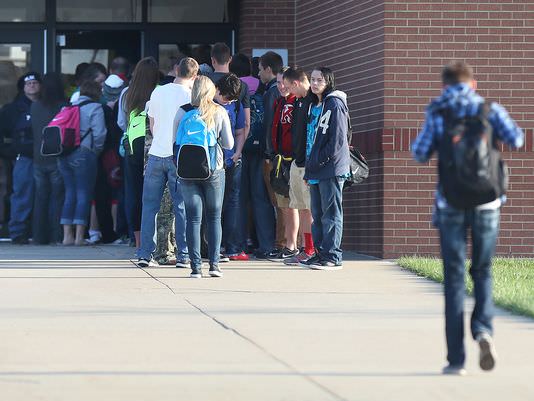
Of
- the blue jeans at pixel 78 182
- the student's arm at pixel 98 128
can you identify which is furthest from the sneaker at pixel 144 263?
the student's arm at pixel 98 128

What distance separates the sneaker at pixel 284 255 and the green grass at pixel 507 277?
1.08m

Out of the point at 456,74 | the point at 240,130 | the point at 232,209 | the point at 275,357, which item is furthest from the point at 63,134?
the point at 456,74

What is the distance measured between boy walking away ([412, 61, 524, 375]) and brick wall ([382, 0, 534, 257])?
654 centimetres

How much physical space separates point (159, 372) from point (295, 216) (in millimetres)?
6571

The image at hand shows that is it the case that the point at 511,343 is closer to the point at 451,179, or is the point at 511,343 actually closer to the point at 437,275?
the point at 451,179

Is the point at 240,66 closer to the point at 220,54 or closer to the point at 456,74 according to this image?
the point at 220,54

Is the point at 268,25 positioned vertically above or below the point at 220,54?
above

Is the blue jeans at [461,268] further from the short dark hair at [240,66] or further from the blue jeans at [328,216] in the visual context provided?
the short dark hair at [240,66]

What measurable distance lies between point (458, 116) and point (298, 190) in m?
6.17

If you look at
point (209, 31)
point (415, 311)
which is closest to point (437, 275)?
point (415, 311)

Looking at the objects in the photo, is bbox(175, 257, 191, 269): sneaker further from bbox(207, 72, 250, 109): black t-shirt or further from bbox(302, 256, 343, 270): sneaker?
bbox(207, 72, 250, 109): black t-shirt

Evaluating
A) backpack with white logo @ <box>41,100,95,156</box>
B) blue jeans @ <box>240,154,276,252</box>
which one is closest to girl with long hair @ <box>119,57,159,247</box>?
blue jeans @ <box>240,154,276,252</box>

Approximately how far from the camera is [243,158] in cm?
1389

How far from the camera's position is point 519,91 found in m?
13.8
